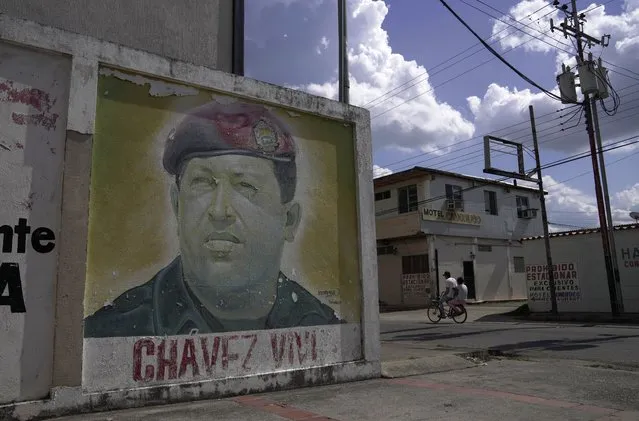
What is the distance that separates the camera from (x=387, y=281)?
31.5 metres

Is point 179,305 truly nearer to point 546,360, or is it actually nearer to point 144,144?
point 144,144

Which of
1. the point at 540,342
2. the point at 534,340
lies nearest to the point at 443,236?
the point at 534,340

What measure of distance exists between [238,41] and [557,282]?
741 inches

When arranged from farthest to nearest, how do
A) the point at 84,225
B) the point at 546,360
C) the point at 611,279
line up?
the point at 611,279 → the point at 546,360 → the point at 84,225

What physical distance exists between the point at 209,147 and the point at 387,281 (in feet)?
84.7

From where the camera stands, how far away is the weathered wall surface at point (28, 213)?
5.11m

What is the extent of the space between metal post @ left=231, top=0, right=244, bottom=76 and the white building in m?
21.1

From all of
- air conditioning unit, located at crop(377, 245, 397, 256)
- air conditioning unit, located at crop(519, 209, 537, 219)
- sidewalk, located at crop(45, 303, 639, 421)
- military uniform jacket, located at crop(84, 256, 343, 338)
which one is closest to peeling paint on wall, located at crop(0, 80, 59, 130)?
military uniform jacket, located at crop(84, 256, 343, 338)

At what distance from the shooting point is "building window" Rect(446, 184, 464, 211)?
3050 centimetres

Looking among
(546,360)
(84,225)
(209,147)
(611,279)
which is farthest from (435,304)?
(84,225)

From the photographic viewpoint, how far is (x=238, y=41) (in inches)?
363

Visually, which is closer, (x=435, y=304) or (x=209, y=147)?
(x=209, y=147)

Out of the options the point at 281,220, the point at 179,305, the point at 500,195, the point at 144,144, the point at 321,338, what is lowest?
the point at 321,338

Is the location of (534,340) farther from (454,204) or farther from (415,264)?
(454,204)
